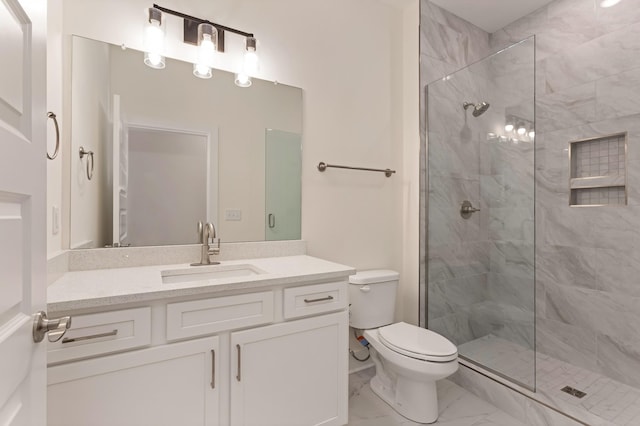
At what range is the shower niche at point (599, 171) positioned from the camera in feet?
6.54

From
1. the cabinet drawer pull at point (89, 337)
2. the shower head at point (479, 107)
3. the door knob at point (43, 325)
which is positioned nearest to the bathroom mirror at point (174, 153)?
the cabinet drawer pull at point (89, 337)

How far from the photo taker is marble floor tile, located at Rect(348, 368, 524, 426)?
169 cm

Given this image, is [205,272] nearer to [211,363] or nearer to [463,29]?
[211,363]

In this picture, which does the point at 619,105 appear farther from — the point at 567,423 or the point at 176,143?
the point at 176,143

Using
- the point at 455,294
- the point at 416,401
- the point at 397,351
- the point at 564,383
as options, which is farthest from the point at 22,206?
the point at 564,383

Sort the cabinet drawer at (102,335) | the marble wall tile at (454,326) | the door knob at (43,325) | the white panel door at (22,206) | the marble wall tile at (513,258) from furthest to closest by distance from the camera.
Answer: the marble wall tile at (454,326)
the marble wall tile at (513,258)
the cabinet drawer at (102,335)
the door knob at (43,325)
the white panel door at (22,206)

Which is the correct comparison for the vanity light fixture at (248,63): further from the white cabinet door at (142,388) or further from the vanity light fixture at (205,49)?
the white cabinet door at (142,388)

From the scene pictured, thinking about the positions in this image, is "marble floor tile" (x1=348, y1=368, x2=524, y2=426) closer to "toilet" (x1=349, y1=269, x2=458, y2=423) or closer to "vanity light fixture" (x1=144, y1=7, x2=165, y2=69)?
"toilet" (x1=349, y1=269, x2=458, y2=423)

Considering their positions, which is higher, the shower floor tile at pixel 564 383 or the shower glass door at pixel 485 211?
the shower glass door at pixel 485 211

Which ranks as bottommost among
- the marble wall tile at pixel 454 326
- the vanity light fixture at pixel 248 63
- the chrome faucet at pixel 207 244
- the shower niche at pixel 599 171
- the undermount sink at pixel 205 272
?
the marble wall tile at pixel 454 326

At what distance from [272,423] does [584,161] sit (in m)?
2.51

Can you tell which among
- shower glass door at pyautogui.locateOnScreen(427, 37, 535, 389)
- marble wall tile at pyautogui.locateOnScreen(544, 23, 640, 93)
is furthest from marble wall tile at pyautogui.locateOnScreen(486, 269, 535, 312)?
marble wall tile at pyautogui.locateOnScreen(544, 23, 640, 93)

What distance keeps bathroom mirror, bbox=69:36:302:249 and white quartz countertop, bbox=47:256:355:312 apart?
0.74ft

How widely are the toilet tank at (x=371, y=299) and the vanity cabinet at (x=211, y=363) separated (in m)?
0.45
